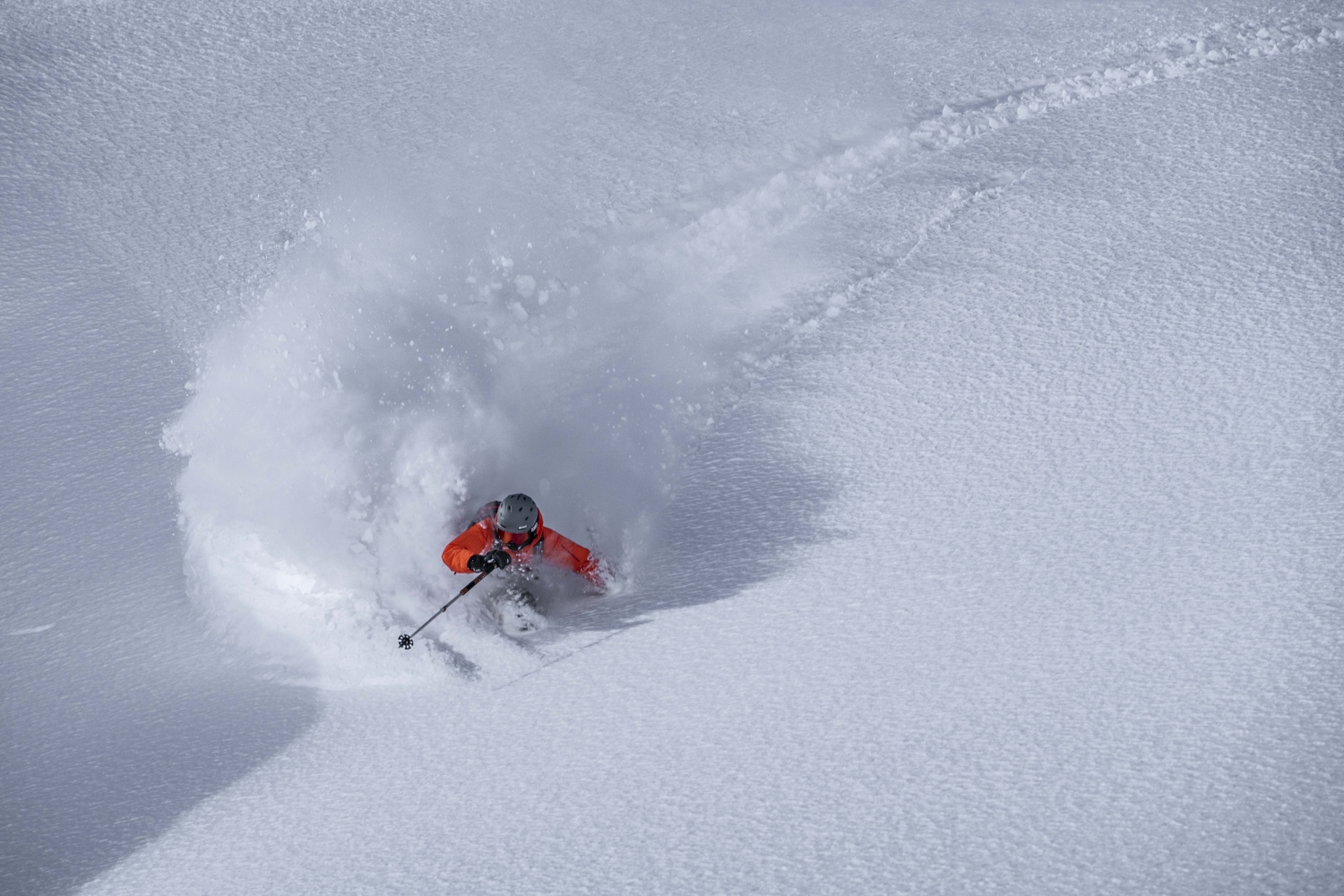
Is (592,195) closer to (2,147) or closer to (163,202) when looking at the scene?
(163,202)

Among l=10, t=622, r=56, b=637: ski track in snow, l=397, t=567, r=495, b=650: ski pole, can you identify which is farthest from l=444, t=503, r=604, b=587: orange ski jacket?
l=10, t=622, r=56, b=637: ski track in snow

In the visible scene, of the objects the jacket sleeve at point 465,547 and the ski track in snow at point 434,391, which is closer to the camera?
the jacket sleeve at point 465,547

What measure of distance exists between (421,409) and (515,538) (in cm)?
136

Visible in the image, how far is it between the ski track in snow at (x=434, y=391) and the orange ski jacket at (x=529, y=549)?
0.22 m

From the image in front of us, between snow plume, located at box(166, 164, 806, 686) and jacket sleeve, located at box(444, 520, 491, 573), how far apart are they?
247 millimetres

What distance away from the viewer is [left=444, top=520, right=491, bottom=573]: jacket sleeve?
449 cm

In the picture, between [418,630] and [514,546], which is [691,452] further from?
[418,630]

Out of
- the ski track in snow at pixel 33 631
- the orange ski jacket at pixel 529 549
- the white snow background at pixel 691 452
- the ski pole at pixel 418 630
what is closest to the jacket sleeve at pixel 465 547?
the orange ski jacket at pixel 529 549

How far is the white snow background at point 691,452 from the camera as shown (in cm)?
356

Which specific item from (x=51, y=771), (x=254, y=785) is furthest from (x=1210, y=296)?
(x=51, y=771)

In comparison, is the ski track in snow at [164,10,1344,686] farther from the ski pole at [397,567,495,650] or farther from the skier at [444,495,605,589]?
the skier at [444,495,605,589]

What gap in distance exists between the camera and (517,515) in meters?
4.37

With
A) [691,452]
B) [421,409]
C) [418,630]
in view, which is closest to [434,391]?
[421,409]

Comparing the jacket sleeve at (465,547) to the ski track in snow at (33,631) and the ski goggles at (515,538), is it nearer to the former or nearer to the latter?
the ski goggles at (515,538)
